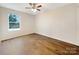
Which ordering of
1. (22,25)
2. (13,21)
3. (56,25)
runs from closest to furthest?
(13,21) → (22,25) → (56,25)

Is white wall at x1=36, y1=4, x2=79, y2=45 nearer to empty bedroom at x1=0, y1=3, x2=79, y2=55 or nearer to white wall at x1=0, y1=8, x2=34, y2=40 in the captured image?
empty bedroom at x1=0, y1=3, x2=79, y2=55

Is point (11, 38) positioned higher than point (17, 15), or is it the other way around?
point (17, 15)

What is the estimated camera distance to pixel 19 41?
5.42 feet

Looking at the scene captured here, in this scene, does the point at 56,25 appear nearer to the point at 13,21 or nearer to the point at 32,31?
the point at 32,31

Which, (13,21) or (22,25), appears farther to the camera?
(22,25)

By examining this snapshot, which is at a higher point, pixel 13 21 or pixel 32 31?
pixel 13 21

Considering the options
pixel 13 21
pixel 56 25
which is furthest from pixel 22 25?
pixel 56 25

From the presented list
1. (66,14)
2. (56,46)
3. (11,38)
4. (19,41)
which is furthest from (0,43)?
(66,14)

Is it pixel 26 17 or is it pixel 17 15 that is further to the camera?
pixel 26 17

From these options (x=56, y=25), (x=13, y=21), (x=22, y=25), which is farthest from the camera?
(x=56, y=25)

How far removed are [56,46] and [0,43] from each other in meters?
0.87

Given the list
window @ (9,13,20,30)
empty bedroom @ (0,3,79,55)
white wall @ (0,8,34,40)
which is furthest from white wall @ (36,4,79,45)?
window @ (9,13,20,30)

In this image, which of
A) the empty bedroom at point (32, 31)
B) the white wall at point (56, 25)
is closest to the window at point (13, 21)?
the empty bedroom at point (32, 31)
